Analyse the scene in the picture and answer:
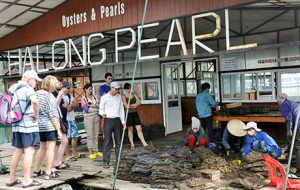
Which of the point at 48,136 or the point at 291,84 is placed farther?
the point at 291,84

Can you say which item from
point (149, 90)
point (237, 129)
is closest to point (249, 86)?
point (149, 90)

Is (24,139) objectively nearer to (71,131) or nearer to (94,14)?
(71,131)

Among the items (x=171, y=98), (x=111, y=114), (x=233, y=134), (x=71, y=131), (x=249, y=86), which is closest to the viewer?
(x=111, y=114)

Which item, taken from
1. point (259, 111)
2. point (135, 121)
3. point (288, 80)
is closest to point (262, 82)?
point (288, 80)

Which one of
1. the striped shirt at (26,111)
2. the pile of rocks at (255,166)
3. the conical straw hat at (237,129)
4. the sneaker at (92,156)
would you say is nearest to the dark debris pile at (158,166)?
the pile of rocks at (255,166)

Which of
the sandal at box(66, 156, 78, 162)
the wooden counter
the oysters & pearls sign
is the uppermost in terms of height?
the oysters & pearls sign

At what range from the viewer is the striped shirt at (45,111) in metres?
6.38

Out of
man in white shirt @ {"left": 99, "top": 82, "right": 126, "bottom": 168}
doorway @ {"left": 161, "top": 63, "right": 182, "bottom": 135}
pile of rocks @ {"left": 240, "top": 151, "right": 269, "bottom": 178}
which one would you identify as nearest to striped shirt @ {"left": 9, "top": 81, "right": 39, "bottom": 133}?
man in white shirt @ {"left": 99, "top": 82, "right": 126, "bottom": 168}

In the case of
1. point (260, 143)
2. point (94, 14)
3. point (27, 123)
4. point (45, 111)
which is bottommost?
point (260, 143)

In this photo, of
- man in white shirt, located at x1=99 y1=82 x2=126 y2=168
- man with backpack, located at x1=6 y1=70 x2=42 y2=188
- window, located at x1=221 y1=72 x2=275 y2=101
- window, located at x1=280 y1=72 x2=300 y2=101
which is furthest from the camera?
window, located at x1=221 y1=72 x2=275 y2=101

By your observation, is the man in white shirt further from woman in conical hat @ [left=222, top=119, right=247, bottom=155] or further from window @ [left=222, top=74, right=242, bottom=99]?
window @ [left=222, top=74, right=242, bottom=99]

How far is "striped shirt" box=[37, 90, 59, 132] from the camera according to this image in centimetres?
638

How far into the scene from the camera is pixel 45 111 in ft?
21.0

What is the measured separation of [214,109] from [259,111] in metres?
1.22
